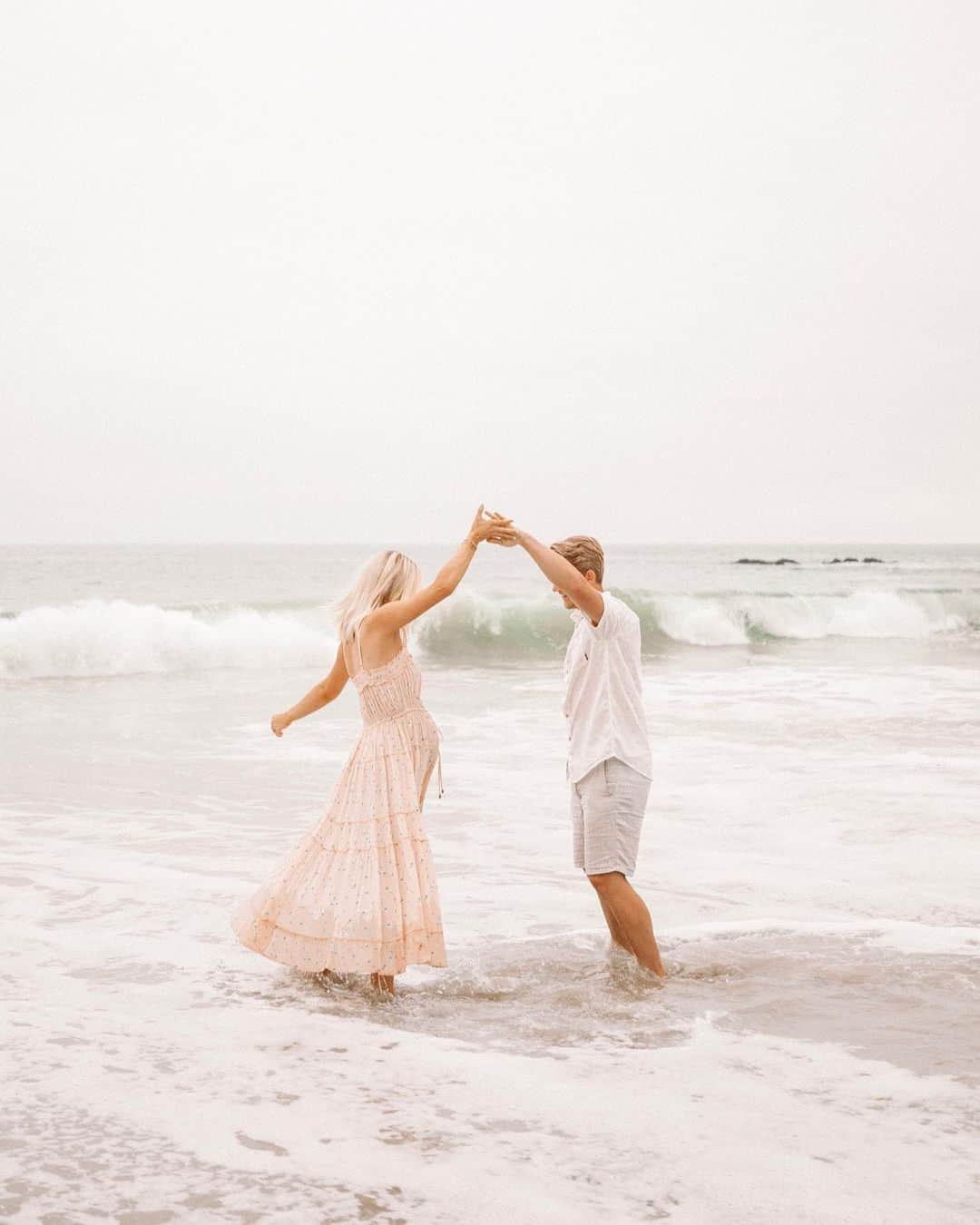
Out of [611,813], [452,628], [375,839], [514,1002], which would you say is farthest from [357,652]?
[452,628]

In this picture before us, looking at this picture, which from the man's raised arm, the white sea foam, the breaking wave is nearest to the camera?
the man's raised arm

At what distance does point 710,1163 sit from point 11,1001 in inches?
110

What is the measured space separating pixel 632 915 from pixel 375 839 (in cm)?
113

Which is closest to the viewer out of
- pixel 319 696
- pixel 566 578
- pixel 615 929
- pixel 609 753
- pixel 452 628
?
pixel 566 578

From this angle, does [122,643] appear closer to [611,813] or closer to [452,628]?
[452,628]

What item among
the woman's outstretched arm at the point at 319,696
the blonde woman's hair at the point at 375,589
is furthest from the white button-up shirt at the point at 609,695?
the woman's outstretched arm at the point at 319,696

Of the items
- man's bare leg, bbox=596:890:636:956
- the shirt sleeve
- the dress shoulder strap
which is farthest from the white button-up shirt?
the dress shoulder strap

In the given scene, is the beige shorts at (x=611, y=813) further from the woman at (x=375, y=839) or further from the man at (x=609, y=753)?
the woman at (x=375, y=839)

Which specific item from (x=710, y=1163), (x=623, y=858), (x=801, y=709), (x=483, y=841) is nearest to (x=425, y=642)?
(x=801, y=709)

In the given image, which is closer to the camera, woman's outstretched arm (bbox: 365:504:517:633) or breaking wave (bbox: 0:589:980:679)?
woman's outstretched arm (bbox: 365:504:517:633)

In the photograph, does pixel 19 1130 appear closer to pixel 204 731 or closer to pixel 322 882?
pixel 322 882

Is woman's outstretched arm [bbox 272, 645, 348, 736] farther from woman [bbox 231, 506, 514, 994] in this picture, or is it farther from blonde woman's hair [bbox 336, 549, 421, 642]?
blonde woman's hair [bbox 336, 549, 421, 642]

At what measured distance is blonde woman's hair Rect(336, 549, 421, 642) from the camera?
196 inches

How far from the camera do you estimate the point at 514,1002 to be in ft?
16.0
